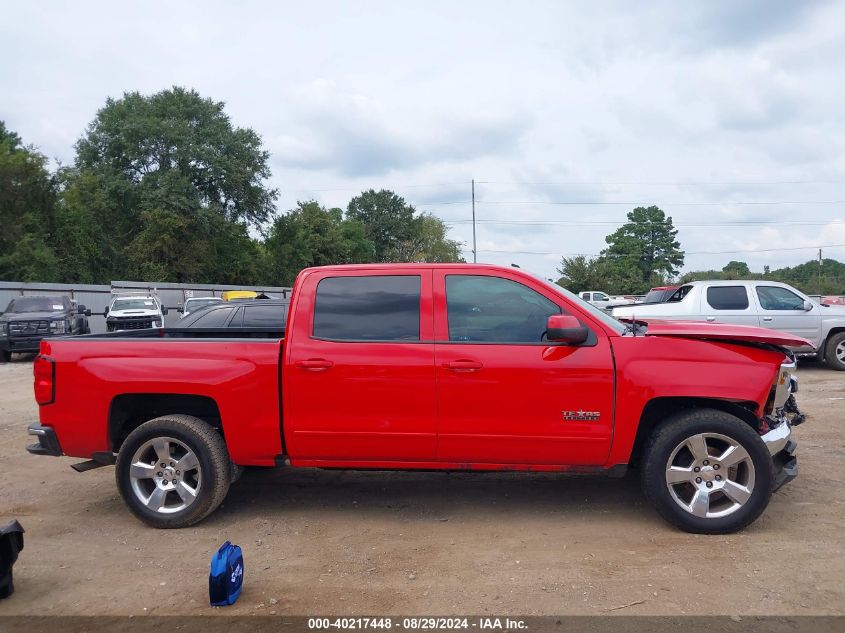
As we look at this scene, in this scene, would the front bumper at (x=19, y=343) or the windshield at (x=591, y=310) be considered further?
the front bumper at (x=19, y=343)


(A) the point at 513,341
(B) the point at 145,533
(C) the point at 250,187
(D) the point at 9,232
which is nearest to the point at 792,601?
(A) the point at 513,341

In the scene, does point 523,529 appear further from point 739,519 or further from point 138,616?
point 138,616

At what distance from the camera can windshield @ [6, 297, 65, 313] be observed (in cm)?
1781

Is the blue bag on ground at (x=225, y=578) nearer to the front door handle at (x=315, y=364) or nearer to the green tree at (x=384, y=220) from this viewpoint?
the front door handle at (x=315, y=364)

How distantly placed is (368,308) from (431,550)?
1.69 m

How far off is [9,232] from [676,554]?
37394mm

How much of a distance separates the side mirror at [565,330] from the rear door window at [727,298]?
28.1 ft

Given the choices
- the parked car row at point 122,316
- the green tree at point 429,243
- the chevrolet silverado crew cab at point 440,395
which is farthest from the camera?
the green tree at point 429,243

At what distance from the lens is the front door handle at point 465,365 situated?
4.43 metres

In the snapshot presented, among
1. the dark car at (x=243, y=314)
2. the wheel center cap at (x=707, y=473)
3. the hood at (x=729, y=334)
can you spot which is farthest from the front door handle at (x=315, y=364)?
the dark car at (x=243, y=314)

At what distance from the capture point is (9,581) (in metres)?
3.73

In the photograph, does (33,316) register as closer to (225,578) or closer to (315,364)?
(315,364)

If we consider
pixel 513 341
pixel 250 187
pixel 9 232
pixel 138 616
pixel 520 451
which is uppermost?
pixel 250 187

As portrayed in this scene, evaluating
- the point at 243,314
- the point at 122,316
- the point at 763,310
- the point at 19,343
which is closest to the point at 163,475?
the point at 243,314
